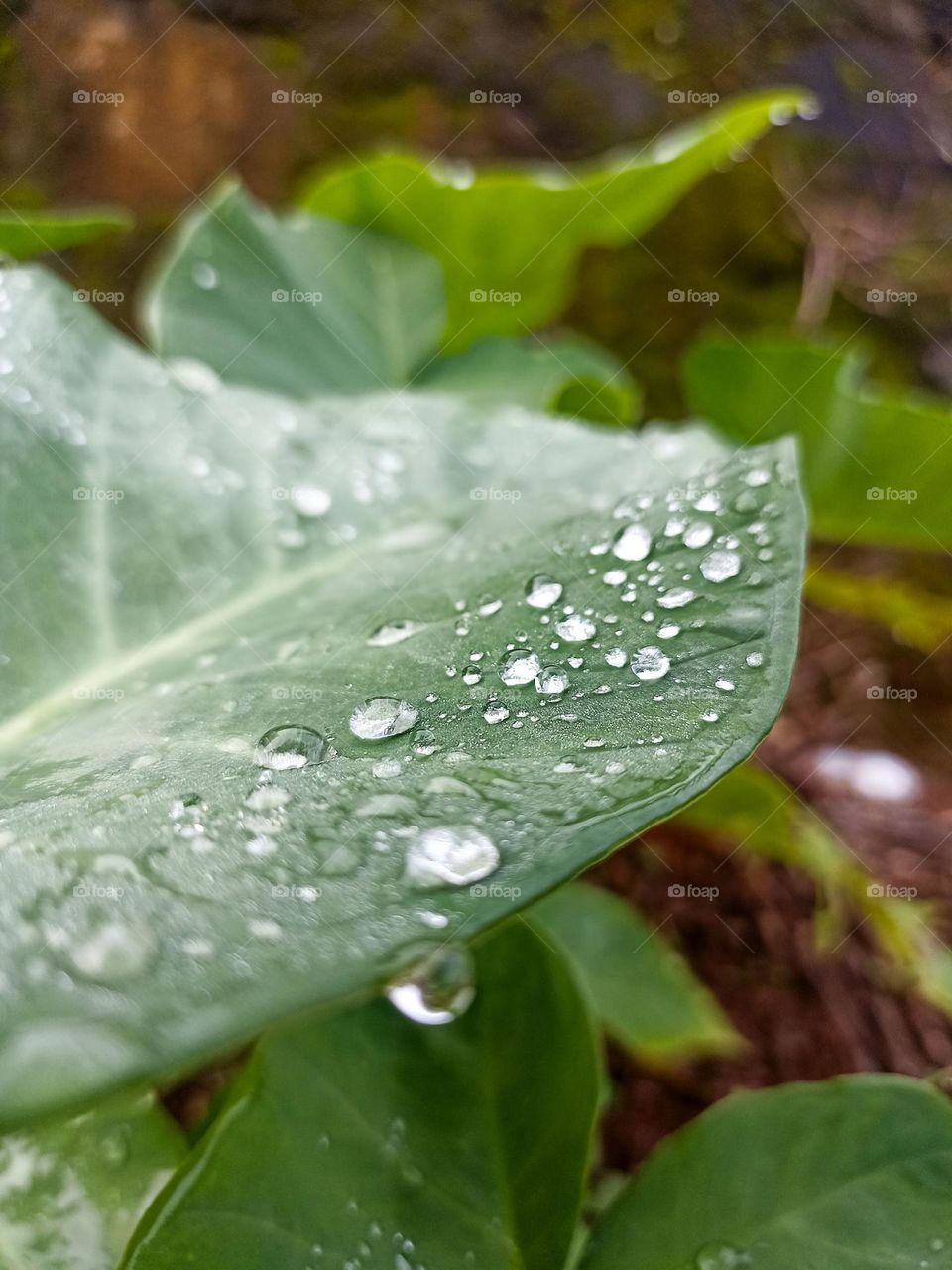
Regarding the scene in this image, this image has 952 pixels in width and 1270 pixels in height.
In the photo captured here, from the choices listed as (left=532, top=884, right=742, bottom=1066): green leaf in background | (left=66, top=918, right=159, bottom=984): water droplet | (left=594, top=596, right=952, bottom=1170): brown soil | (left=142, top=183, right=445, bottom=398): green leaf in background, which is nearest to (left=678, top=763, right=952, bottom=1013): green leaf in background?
(left=594, top=596, right=952, bottom=1170): brown soil

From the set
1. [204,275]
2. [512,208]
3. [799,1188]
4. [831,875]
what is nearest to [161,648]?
[799,1188]

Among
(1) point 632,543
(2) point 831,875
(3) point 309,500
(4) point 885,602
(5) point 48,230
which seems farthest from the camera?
(4) point 885,602

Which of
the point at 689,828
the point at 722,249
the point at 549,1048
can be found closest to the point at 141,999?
the point at 549,1048

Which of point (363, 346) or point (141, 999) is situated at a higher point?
point (141, 999)

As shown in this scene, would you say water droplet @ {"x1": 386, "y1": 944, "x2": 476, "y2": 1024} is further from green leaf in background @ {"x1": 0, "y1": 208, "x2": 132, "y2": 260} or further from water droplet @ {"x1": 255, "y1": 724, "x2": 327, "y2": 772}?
green leaf in background @ {"x1": 0, "y1": 208, "x2": 132, "y2": 260}

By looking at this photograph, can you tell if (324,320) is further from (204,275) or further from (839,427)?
(839,427)

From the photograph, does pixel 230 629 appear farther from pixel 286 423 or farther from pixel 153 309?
pixel 153 309
